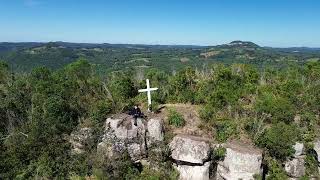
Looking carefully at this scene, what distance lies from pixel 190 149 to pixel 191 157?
1.45 ft

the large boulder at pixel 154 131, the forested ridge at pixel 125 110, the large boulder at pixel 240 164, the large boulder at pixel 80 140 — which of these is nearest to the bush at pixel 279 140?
the forested ridge at pixel 125 110

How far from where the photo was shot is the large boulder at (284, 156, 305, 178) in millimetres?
21500

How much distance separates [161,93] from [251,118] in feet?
23.0

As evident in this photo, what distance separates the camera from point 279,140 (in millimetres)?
21594

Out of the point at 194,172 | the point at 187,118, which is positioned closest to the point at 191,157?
the point at 194,172

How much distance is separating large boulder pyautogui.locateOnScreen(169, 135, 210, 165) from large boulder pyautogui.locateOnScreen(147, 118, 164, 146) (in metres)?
1.04

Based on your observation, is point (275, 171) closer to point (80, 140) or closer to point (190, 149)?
point (190, 149)

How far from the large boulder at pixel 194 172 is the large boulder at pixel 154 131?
83.8 inches

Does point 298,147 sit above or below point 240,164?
above

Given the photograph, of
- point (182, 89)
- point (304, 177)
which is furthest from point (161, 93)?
point (304, 177)

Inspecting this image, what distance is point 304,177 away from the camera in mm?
21172

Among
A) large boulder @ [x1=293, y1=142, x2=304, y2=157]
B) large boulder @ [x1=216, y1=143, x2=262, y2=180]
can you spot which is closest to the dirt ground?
large boulder @ [x1=216, y1=143, x2=262, y2=180]

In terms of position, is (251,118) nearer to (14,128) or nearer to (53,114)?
(53,114)

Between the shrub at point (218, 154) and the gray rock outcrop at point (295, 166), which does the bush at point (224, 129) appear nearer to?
the shrub at point (218, 154)
